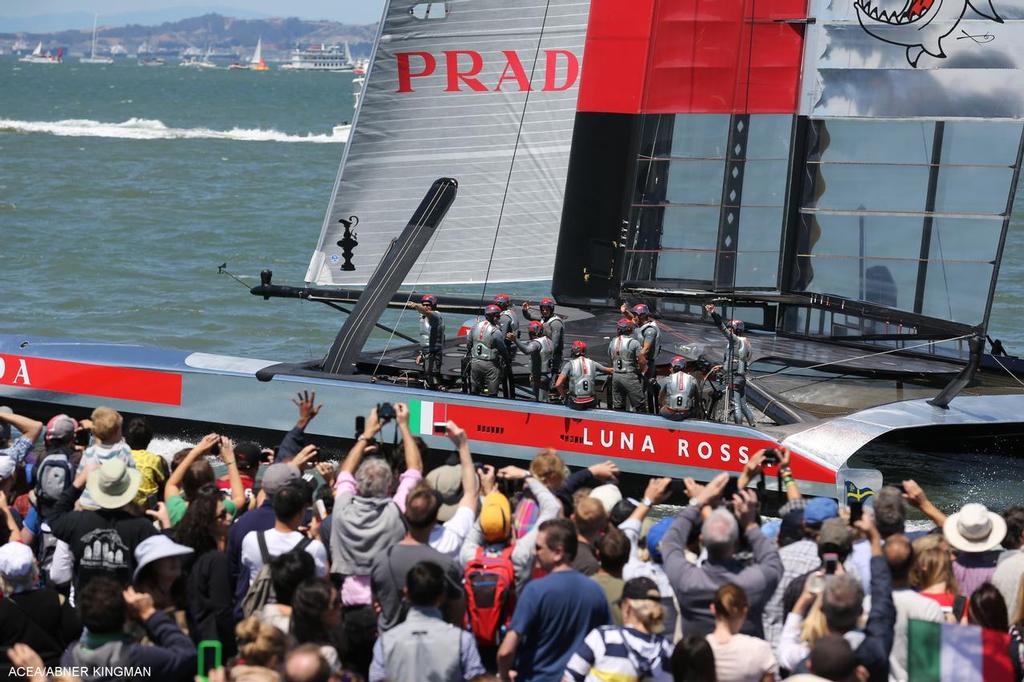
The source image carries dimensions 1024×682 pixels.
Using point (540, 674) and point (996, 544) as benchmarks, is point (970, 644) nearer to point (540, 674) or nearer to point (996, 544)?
point (996, 544)

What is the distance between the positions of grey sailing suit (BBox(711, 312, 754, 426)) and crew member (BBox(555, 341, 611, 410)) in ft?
3.90

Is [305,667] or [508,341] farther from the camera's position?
[508,341]

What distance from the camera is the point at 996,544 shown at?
7.52m

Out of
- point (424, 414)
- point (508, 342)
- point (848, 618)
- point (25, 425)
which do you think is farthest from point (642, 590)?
point (508, 342)

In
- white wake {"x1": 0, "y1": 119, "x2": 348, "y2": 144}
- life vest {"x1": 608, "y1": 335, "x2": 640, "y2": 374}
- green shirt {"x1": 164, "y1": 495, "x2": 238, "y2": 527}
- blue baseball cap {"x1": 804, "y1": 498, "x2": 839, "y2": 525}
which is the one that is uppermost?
white wake {"x1": 0, "y1": 119, "x2": 348, "y2": 144}

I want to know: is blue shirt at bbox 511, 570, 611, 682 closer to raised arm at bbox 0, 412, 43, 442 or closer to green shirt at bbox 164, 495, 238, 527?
green shirt at bbox 164, 495, 238, 527

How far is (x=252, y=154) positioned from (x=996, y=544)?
194 feet

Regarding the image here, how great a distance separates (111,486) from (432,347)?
22.3ft

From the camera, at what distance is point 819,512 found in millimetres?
7770

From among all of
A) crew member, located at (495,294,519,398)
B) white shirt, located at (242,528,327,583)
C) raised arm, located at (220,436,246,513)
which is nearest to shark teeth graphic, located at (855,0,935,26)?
crew member, located at (495,294,519,398)

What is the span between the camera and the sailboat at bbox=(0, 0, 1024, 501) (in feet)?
47.6

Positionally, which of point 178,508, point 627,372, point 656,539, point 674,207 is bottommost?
point 178,508

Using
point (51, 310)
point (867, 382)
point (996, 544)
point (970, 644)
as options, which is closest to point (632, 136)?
point (867, 382)

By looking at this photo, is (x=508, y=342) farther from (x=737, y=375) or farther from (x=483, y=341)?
(x=737, y=375)
